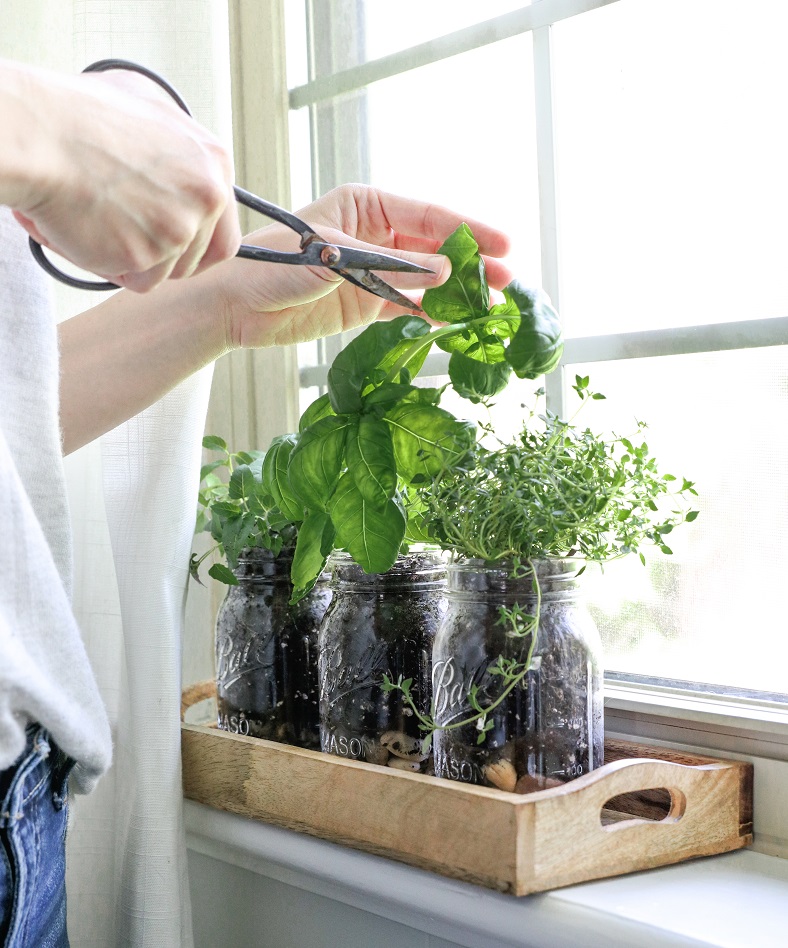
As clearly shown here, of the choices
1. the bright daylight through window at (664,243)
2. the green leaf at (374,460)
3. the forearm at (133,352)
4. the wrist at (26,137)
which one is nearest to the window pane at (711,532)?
the bright daylight through window at (664,243)

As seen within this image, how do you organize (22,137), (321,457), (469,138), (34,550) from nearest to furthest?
→ (22,137) < (34,550) < (321,457) < (469,138)

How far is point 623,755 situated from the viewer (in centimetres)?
73

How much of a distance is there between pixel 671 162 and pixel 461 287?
242 millimetres

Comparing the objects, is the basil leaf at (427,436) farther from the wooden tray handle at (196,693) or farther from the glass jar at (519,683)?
the wooden tray handle at (196,693)

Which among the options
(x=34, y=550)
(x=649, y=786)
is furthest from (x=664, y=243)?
(x=34, y=550)

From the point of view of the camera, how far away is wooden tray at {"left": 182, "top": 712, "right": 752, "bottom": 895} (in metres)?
0.57

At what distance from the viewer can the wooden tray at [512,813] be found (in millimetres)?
567

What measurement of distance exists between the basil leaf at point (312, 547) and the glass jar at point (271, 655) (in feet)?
0.39

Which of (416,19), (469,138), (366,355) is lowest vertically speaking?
(366,355)

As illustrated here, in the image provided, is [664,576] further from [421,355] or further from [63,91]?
[63,91]

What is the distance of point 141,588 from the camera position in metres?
0.79

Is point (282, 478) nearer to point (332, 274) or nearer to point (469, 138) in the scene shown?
point (332, 274)

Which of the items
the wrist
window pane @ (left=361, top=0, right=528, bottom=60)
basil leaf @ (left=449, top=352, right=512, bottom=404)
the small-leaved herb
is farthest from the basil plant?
window pane @ (left=361, top=0, right=528, bottom=60)

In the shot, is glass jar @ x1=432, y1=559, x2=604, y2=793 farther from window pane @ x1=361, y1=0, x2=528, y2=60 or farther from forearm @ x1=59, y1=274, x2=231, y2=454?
window pane @ x1=361, y1=0, x2=528, y2=60
